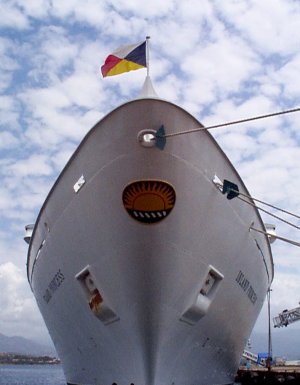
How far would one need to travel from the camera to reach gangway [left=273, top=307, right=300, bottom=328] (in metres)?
33.8

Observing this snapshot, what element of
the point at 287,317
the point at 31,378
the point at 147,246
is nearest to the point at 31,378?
the point at 31,378

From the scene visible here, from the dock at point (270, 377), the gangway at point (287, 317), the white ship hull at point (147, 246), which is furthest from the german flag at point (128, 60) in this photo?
the gangway at point (287, 317)

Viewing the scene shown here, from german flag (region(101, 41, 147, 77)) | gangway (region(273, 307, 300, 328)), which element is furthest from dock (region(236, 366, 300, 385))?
german flag (region(101, 41, 147, 77))

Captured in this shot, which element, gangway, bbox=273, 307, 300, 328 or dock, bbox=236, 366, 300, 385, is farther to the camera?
gangway, bbox=273, 307, 300, 328

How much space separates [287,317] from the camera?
3434 centimetres

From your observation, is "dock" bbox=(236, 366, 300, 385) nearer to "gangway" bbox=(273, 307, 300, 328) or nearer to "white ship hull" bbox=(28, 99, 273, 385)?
"gangway" bbox=(273, 307, 300, 328)

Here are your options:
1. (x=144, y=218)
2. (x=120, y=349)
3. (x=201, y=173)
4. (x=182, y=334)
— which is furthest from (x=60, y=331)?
(x=201, y=173)

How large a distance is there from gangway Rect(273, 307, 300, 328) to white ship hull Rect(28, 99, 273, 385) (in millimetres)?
22419

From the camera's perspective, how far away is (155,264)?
11.3 meters

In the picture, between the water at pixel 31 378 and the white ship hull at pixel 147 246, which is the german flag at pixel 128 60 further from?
the water at pixel 31 378

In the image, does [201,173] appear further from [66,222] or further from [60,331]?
[60,331]

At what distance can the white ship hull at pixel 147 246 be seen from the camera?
36.3ft

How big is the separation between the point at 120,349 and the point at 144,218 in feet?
11.1

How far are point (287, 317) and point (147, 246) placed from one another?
26.2 meters
